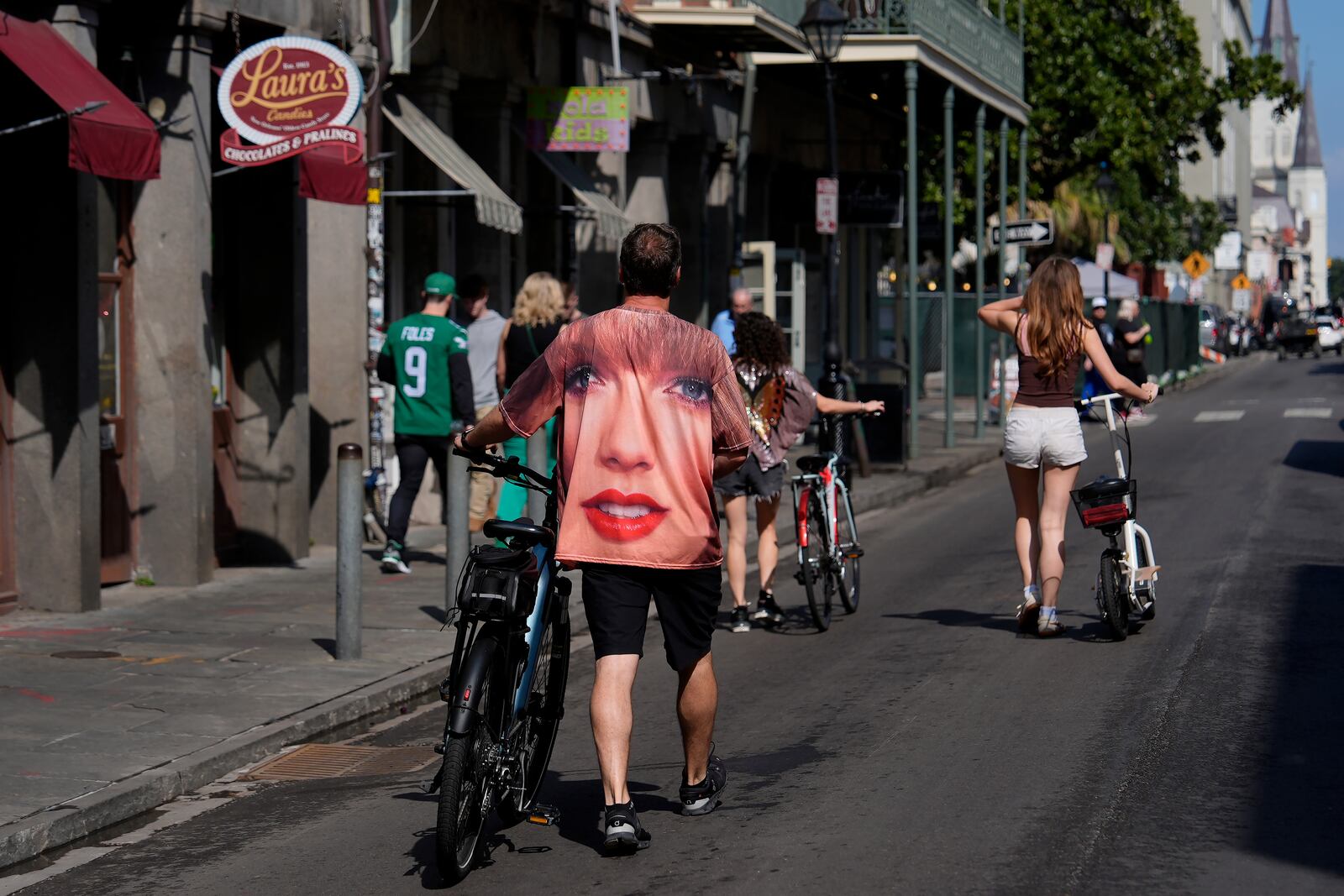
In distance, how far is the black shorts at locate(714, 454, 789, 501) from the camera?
10781 mm

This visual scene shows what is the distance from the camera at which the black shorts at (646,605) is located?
18.9 feet

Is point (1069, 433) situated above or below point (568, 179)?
below

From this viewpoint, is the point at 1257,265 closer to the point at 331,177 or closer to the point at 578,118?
the point at 578,118

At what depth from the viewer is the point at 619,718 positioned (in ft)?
18.9

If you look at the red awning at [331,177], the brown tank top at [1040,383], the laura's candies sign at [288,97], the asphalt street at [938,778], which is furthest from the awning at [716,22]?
the brown tank top at [1040,383]

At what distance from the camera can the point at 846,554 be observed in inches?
434

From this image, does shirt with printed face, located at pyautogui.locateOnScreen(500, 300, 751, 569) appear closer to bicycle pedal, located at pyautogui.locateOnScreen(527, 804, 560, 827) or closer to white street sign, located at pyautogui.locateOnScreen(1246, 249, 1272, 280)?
bicycle pedal, located at pyautogui.locateOnScreen(527, 804, 560, 827)

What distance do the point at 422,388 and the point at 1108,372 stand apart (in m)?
5.01

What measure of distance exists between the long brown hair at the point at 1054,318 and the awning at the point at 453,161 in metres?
6.21

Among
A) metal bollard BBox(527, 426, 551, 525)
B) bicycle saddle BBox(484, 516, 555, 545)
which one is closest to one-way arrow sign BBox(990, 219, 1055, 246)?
metal bollard BBox(527, 426, 551, 525)

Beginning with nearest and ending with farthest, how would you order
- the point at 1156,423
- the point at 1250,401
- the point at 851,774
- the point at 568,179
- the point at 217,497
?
the point at 851,774 < the point at 217,497 < the point at 568,179 < the point at 1156,423 < the point at 1250,401

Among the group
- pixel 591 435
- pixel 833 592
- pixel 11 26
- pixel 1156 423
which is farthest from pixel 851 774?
pixel 1156 423

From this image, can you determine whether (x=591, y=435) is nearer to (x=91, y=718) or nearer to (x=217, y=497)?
(x=91, y=718)

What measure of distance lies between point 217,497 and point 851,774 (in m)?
7.75
